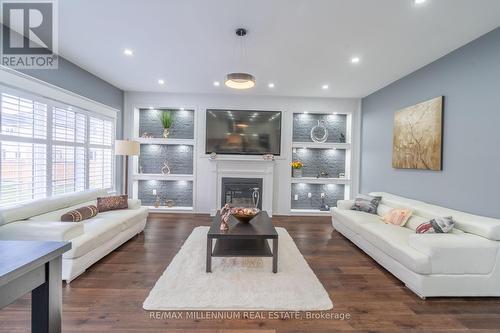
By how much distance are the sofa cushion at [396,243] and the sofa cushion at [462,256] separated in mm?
101

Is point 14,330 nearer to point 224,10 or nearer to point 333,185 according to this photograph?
point 224,10

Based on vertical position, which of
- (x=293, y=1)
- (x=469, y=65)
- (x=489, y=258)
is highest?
(x=293, y=1)

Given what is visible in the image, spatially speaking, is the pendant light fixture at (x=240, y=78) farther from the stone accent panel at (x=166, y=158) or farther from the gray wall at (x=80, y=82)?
the stone accent panel at (x=166, y=158)

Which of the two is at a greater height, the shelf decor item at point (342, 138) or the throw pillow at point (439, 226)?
the shelf decor item at point (342, 138)

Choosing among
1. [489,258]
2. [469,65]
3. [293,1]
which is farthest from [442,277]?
[293,1]

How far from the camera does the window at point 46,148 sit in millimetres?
3113

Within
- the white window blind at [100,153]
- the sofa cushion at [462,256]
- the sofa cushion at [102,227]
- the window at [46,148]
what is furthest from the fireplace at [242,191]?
the sofa cushion at [462,256]

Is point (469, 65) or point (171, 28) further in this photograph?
point (469, 65)

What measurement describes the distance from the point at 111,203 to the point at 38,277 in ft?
11.2

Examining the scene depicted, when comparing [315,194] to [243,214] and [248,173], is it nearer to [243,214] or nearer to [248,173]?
[248,173]

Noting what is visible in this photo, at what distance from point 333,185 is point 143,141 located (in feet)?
16.4

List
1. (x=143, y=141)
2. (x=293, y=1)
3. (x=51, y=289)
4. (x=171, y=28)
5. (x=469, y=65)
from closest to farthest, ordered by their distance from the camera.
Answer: (x=51, y=289), (x=293, y=1), (x=171, y=28), (x=469, y=65), (x=143, y=141)

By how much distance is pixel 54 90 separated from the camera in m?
3.81

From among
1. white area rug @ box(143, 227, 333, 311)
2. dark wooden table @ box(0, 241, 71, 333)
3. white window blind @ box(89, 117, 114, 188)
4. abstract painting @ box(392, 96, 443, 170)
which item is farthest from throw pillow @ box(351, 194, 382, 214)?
white window blind @ box(89, 117, 114, 188)
